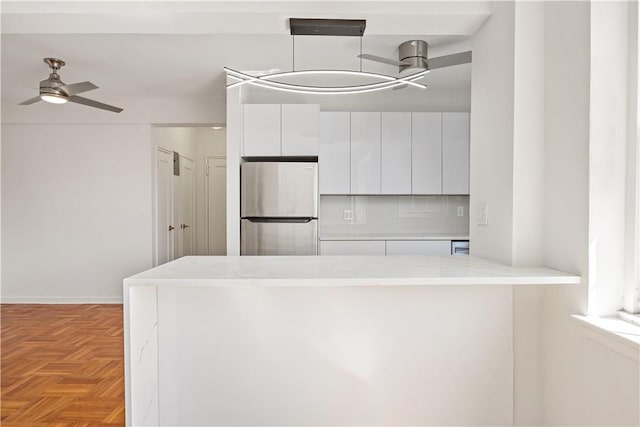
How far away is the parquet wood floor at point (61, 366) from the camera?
210cm

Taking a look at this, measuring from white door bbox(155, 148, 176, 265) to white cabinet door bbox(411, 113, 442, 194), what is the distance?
316 cm

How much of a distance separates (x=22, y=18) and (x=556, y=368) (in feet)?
9.80

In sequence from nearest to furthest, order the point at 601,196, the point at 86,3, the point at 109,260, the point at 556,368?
the point at 601,196
the point at 556,368
the point at 86,3
the point at 109,260

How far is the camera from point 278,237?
340 centimetres

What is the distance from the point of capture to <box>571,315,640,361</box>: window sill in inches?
42.6

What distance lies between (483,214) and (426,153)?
2074 millimetres

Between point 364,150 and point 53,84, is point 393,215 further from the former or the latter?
point 53,84

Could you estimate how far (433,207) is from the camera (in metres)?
4.16

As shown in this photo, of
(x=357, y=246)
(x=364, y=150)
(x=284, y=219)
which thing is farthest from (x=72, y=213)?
(x=364, y=150)

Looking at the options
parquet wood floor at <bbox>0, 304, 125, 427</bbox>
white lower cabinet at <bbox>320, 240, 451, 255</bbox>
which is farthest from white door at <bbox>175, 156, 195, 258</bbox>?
white lower cabinet at <bbox>320, 240, 451, 255</bbox>

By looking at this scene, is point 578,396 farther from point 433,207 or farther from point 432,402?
point 433,207

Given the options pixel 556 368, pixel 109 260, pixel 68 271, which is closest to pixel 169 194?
pixel 109 260

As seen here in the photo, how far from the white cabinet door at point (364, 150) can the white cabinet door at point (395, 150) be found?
0.25 ft

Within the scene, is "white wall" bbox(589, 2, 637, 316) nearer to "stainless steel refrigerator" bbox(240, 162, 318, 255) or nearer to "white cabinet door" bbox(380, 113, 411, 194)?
"stainless steel refrigerator" bbox(240, 162, 318, 255)
